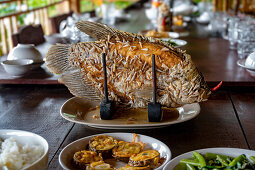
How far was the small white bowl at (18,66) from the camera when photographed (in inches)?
72.3

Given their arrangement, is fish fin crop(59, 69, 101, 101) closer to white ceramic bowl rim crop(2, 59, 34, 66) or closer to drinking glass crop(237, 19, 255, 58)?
white ceramic bowl rim crop(2, 59, 34, 66)

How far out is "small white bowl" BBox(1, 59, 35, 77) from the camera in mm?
1837

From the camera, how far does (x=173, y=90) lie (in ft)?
3.98

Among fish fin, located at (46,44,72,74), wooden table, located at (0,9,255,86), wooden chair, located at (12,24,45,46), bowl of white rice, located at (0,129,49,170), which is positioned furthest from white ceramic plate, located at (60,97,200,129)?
wooden chair, located at (12,24,45,46)

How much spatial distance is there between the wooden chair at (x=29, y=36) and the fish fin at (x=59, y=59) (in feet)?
5.86

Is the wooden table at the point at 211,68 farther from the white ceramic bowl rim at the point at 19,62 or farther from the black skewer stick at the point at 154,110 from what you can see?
the black skewer stick at the point at 154,110

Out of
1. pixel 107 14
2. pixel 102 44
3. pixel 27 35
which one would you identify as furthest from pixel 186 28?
pixel 102 44

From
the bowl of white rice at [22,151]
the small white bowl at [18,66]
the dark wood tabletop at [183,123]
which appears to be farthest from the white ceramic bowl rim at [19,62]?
the bowl of white rice at [22,151]

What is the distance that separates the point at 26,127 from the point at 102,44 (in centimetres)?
47

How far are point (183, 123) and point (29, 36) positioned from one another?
2287mm

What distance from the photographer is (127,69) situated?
1.26 metres

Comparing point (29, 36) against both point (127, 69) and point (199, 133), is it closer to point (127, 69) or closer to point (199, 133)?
point (127, 69)

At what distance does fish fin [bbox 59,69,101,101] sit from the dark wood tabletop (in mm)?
135

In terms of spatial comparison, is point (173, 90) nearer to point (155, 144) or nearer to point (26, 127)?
point (155, 144)
